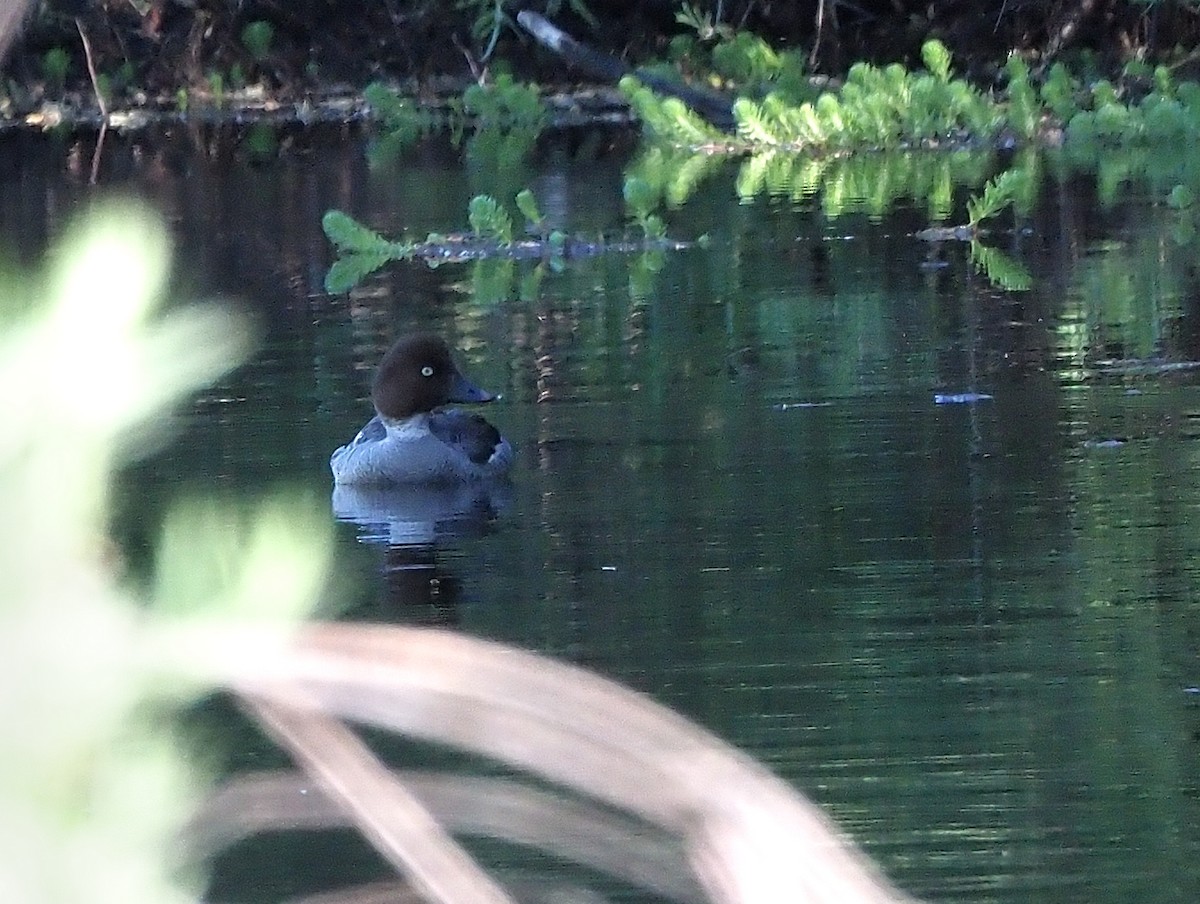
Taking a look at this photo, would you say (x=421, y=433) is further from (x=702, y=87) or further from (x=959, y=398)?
(x=702, y=87)

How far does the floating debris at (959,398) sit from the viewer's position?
30.3 ft

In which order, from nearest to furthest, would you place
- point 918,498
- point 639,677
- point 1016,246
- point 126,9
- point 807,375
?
point 639,677
point 918,498
point 807,375
point 1016,246
point 126,9

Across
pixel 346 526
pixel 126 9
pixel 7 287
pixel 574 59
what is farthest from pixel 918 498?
pixel 126 9

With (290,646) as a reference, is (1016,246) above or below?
above

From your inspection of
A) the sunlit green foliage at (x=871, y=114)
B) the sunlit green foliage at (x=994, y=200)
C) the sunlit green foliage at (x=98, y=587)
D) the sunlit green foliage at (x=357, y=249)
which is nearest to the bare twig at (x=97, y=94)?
the sunlit green foliage at (x=871, y=114)

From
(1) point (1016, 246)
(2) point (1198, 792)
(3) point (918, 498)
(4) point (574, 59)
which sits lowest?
(2) point (1198, 792)

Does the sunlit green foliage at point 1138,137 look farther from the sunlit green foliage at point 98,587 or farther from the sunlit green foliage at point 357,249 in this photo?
the sunlit green foliage at point 98,587

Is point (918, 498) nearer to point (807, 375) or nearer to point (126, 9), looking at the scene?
point (807, 375)

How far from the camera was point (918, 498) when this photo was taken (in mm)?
7754

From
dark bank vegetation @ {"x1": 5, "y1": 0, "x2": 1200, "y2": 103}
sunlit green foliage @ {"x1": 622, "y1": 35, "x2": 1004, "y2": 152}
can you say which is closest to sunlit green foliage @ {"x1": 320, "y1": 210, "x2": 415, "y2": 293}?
sunlit green foliage @ {"x1": 622, "y1": 35, "x2": 1004, "y2": 152}

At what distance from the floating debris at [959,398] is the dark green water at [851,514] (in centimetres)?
5

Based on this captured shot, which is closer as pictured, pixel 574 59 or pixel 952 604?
pixel 952 604

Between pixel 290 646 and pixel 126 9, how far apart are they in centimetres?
3192

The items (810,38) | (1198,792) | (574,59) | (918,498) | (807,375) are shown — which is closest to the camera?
(1198,792)
